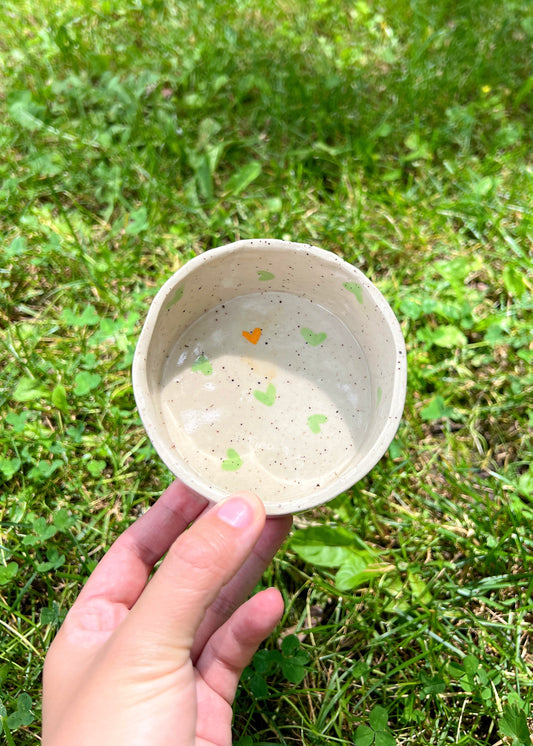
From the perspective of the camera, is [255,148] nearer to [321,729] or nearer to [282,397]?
[282,397]

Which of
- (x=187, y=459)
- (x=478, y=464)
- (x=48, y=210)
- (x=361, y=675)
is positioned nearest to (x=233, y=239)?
(x=48, y=210)

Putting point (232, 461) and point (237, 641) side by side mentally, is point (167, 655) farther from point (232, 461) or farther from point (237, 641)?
point (232, 461)

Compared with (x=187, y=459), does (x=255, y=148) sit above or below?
above

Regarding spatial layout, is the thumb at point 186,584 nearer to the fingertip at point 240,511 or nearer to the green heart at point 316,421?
the fingertip at point 240,511

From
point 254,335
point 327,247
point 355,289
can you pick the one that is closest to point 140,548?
point 254,335

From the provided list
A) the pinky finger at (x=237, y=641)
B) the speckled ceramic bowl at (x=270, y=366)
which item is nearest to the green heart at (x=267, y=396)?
the speckled ceramic bowl at (x=270, y=366)

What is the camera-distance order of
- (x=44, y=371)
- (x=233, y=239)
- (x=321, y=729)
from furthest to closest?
(x=233, y=239)
(x=44, y=371)
(x=321, y=729)
